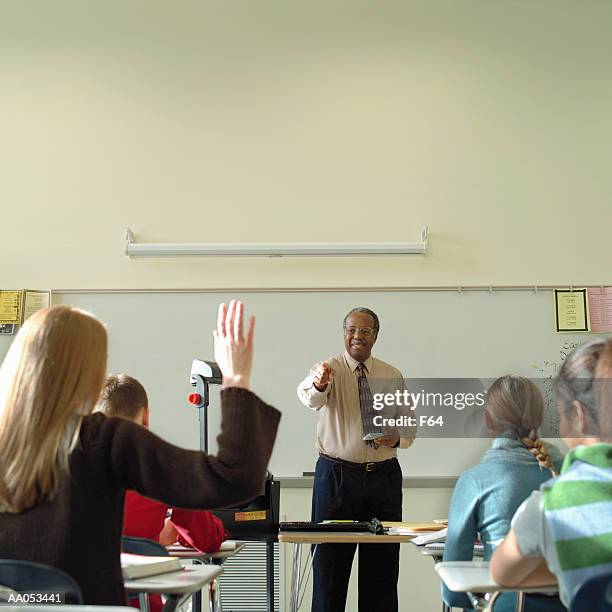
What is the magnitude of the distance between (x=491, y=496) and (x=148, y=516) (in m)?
0.96

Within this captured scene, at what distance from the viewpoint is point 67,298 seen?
4.79m

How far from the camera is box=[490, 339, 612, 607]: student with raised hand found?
132 centimetres

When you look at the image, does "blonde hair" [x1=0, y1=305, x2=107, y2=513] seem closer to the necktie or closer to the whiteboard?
the necktie

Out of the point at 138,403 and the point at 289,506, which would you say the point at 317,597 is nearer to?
the point at 289,506

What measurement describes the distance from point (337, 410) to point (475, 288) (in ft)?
4.57

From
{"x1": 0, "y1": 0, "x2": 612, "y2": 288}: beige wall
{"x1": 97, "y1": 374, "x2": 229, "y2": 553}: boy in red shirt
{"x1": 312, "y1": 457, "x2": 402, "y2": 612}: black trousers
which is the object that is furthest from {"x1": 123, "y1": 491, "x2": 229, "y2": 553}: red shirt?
{"x1": 0, "y1": 0, "x2": 612, "y2": 288}: beige wall

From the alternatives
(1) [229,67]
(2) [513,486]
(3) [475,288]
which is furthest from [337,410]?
(1) [229,67]

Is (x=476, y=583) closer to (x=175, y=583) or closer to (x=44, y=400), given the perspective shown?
(x=175, y=583)

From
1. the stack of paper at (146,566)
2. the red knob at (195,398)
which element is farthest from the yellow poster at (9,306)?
the stack of paper at (146,566)

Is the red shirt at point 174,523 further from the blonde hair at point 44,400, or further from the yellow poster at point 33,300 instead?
the yellow poster at point 33,300

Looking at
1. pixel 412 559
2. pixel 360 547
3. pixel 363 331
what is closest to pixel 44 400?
pixel 360 547

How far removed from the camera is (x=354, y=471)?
3.60 meters

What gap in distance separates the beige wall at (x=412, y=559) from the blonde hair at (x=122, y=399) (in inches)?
89.4

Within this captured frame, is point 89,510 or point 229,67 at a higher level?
point 229,67
